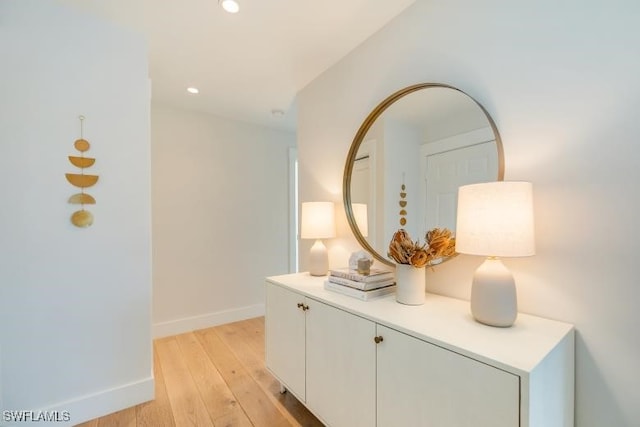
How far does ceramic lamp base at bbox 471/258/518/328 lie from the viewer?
3.25ft

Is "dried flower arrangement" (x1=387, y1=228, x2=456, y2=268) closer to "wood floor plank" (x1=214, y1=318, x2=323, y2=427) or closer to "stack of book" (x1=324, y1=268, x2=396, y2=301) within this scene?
"stack of book" (x1=324, y1=268, x2=396, y2=301)

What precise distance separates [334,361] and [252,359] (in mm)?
1247

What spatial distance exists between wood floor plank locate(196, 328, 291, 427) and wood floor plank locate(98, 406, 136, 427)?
551mm

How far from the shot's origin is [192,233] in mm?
2910

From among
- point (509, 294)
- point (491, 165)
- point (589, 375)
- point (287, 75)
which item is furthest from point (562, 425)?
point (287, 75)

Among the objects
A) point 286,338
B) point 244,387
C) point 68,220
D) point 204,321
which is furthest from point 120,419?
point 204,321

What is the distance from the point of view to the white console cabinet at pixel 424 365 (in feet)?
2.62

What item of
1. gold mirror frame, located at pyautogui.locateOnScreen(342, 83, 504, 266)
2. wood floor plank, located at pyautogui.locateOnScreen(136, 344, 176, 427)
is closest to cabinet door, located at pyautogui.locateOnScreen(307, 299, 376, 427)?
gold mirror frame, located at pyautogui.locateOnScreen(342, 83, 504, 266)

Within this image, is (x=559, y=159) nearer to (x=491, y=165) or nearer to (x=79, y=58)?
(x=491, y=165)

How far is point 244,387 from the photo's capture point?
1887mm

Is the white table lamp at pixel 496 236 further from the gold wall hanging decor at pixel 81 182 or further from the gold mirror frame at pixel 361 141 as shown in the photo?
the gold wall hanging decor at pixel 81 182

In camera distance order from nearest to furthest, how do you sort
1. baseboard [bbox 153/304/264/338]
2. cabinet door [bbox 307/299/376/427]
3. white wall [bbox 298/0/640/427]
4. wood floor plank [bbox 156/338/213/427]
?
white wall [bbox 298/0/640/427] → cabinet door [bbox 307/299/376/427] → wood floor plank [bbox 156/338/213/427] → baseboard [bbox 153/304/264/338]

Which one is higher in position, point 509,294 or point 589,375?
point 509,294

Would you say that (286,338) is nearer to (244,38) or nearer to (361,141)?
(361,141)
